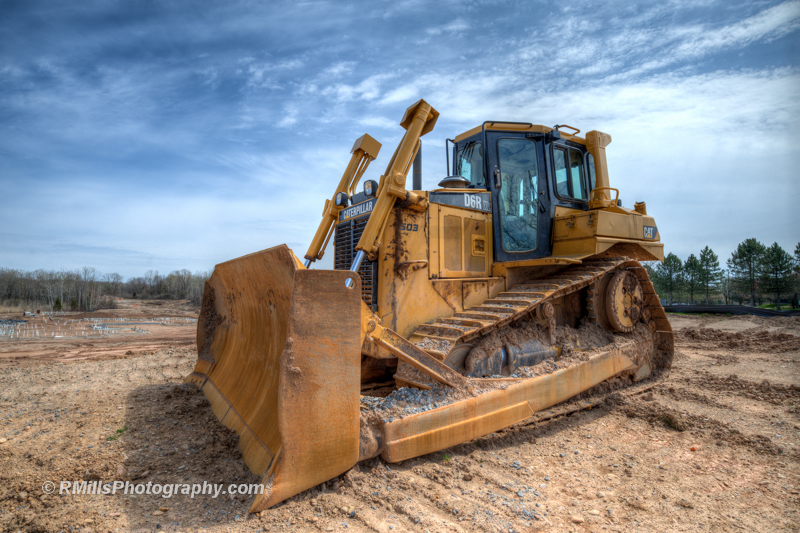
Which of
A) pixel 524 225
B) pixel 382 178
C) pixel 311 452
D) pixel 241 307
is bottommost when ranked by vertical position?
pixel 311 452

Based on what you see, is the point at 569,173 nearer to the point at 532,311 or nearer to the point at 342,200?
the point at 532,311

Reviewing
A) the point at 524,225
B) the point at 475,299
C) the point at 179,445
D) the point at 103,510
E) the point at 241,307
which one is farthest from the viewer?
the point at 524,225

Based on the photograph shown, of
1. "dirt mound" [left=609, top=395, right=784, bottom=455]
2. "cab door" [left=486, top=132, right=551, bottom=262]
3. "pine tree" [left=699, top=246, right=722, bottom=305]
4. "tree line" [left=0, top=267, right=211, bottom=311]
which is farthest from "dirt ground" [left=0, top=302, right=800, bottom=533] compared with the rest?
"pine tree" [left=699, top=246, right=722, bottom=305]

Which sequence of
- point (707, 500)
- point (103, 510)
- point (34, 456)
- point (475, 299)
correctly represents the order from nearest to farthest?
1. point (103, 510)
2. point (707, 500)
3. point (34, 456)
4. point (475, 299)

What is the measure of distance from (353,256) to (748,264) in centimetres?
4024

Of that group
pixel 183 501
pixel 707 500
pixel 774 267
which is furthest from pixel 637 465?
pixel 774 267

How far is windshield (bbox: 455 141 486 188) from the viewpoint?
556 centimetres

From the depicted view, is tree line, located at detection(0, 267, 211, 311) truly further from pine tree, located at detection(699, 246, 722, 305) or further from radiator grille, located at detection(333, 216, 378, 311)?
pine tree, located at detection(699, 246, 722, 305)

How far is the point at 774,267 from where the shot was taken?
30.7 metres

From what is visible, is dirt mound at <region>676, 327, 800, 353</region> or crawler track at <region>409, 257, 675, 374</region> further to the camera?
dirt mound at <region>676, 327, 800, 353</region>

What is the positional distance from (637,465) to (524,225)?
2942mm

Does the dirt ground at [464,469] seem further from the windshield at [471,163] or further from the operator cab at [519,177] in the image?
the windshield at [471,163]

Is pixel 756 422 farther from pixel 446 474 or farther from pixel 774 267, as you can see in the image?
pixel 774 267

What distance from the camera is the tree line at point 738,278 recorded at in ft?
98.6
